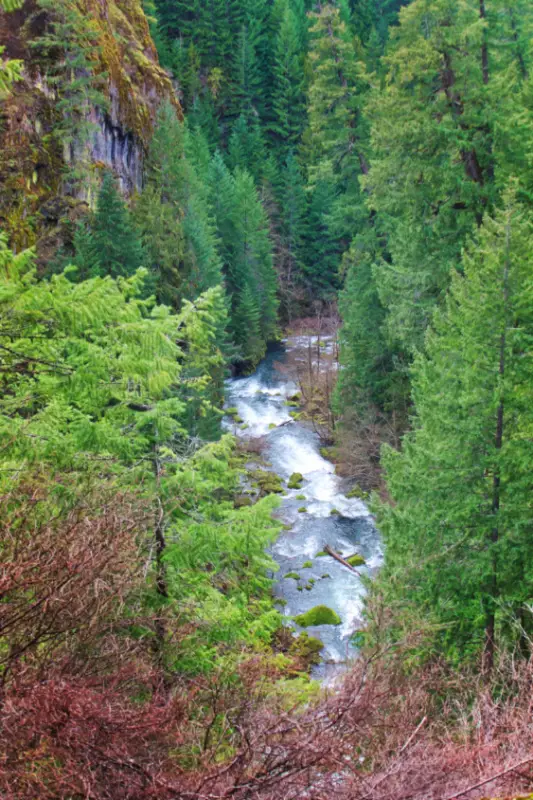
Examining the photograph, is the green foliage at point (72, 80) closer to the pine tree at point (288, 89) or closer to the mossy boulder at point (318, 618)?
the mossy boulder at point (318, 618)

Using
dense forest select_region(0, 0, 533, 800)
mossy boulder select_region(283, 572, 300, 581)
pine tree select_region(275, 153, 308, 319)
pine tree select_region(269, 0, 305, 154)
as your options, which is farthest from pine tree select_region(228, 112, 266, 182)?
mossy boulder select_region(283, 572, 300, 581)

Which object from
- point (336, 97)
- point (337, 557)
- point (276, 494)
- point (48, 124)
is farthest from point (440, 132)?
point (48, 124)

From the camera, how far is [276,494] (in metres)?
10.2

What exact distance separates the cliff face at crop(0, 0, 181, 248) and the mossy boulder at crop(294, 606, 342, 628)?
53.3ft

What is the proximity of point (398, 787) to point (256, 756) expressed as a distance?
46.3 inches

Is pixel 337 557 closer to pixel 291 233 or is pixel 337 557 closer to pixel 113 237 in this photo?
pixel 113 237

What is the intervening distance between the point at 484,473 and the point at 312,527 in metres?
14.4

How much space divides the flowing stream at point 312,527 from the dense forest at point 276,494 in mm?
996

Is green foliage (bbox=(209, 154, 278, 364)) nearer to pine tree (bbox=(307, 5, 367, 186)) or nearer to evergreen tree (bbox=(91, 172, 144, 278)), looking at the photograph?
pine tree (bbox=(307, 5, 367, 186))

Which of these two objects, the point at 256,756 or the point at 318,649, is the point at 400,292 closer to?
the point at 318,649

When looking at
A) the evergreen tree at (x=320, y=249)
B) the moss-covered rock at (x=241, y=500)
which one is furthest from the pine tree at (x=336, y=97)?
the evergreen tree at (x=320, y=249)

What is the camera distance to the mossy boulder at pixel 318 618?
61.3 feet

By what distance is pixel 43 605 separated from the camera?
16.0ft

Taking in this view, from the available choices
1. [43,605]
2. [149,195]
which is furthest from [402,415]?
[43,605]
